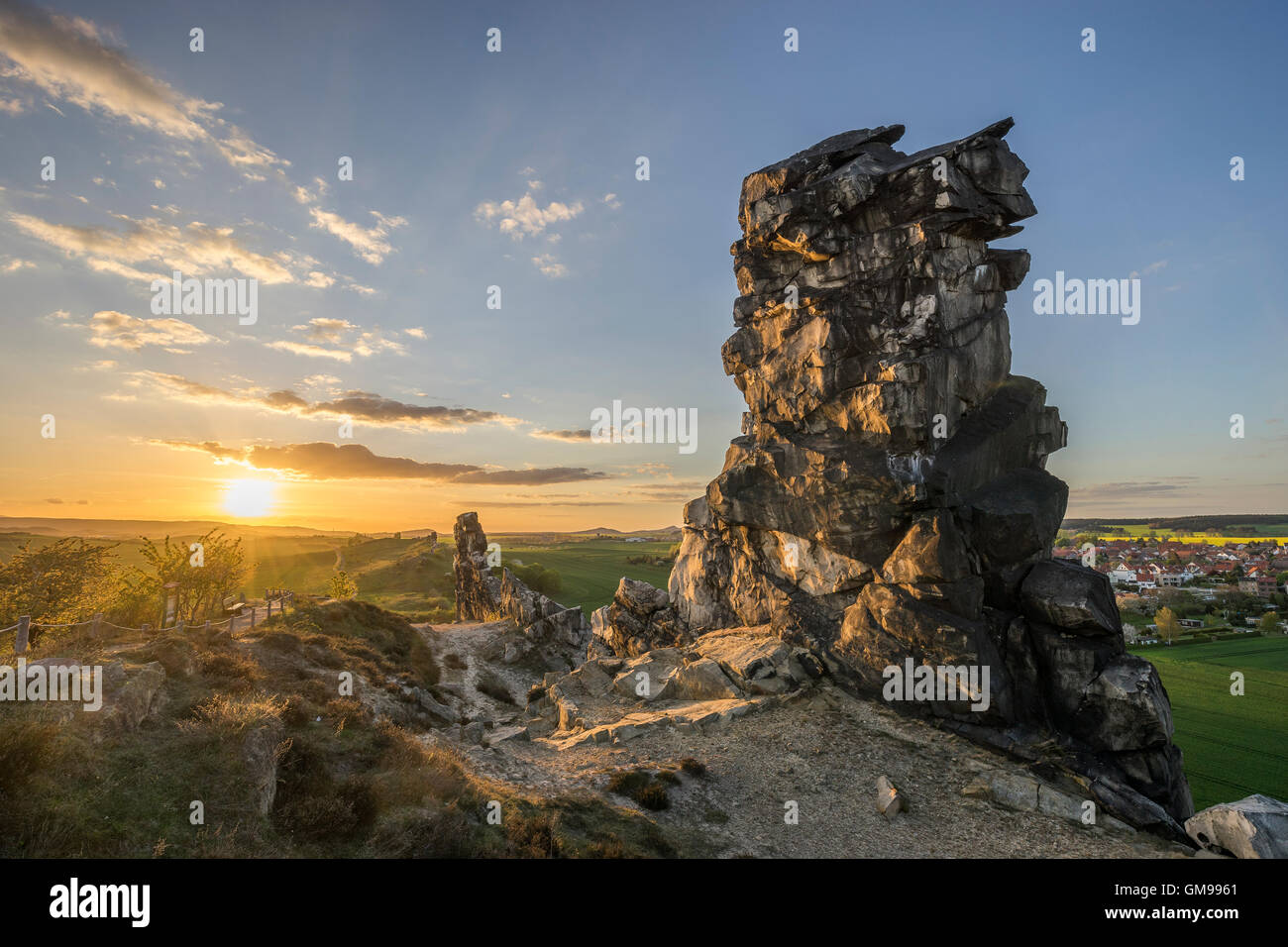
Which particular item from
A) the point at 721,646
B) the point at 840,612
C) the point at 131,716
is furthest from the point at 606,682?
the point at 131,716

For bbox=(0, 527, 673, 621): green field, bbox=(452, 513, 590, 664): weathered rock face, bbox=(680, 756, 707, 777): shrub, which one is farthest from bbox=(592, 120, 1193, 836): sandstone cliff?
bbox=(0, 527, 673, 621): green field

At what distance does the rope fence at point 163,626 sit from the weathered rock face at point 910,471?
1465 inches

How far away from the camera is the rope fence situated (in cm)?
2506

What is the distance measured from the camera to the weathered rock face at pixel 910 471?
32.0 m

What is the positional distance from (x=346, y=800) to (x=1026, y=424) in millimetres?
47132

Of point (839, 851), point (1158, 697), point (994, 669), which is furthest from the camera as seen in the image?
point (994, 669)

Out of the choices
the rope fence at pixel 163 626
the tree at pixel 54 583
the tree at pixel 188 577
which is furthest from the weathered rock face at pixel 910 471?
the tree at pixel 54 583

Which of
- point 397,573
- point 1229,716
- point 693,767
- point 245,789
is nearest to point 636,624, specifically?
point 693,767

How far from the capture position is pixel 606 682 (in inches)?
1718

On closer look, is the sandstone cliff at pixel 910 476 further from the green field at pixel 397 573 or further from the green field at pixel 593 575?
the green field at pixel 397 573

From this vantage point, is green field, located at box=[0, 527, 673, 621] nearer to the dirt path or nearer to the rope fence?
the rope fence

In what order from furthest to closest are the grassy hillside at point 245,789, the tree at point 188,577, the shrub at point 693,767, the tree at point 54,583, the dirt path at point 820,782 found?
the tree at point 188,577
the tree at point 54,583
the shrub at point 693,767
the dirt path at point 820,782
the grassy hillside at point 245,789

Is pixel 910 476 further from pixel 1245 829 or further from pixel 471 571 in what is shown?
pixel 471 571

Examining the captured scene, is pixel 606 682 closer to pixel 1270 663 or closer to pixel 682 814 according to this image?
pixel 682 814
